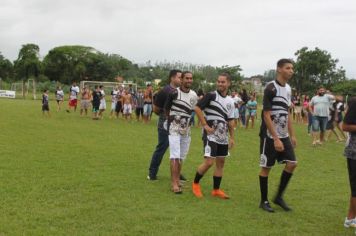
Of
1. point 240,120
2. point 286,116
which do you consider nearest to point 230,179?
point 286,116

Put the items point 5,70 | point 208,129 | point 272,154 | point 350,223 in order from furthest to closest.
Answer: point 5,70, point 208,129, point 272,154, point 350,223

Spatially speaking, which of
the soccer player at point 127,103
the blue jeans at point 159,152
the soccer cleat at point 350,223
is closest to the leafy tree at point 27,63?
the soccer player at point 127,103

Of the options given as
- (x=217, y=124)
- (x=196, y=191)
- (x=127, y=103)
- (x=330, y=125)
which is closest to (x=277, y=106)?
(x=217, y=124)

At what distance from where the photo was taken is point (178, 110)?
7898 mm

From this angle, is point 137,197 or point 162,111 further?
point 162,111

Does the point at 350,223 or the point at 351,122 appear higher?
the point at 351,122

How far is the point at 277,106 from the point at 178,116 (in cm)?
179

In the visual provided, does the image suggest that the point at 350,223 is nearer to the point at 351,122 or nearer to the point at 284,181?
the point at 284,181

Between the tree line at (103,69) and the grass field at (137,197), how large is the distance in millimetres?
22901

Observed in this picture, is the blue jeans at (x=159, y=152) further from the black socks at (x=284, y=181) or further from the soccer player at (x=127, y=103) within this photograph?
the soccer player at (x=127, y=103)

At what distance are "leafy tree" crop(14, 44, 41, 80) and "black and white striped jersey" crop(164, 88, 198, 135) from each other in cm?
5930

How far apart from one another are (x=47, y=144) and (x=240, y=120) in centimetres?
1339

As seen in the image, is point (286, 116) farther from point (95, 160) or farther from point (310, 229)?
point (95, 160)

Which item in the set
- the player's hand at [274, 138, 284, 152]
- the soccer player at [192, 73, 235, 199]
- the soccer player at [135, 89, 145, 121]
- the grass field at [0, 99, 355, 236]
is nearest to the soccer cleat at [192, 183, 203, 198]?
the soccer player at [192, 73, 235, 199]
